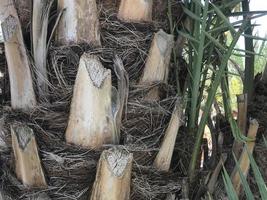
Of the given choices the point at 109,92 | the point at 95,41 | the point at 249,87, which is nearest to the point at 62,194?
the point at 109,92

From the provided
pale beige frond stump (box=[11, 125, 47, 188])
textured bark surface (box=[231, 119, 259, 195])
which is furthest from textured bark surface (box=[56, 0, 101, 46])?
textured bark surface (box=[231, 119, 259, 195])

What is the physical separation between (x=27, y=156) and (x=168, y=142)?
312mm

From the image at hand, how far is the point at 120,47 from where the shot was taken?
1143 millimetres

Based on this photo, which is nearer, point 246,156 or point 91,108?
point 91,108

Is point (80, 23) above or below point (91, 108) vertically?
above

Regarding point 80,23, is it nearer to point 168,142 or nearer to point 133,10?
point 133,10

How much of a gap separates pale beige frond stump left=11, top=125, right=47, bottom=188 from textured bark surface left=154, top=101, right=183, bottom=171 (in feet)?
0.85

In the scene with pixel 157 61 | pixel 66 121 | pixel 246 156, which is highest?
pixel 157 61

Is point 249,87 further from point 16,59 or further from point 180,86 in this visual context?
point 16,59

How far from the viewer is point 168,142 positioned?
1127mm

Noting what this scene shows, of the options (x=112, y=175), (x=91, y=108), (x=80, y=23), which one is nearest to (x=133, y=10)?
(x=80, y=23)

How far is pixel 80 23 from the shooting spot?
1128 mm

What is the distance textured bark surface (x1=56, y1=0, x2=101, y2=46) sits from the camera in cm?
112

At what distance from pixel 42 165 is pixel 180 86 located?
0.42 meters
